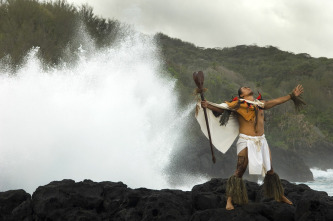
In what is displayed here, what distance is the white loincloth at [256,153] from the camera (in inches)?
239

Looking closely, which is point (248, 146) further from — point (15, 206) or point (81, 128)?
point (81, 128)

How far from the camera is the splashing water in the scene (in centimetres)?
1458

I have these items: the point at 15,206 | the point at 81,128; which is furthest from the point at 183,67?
the point at 15,206

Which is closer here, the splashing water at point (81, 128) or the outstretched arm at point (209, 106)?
the outstretched arm at point (209, 106)

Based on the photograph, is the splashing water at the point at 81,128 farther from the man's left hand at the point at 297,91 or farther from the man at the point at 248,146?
the man's left hand at the point at 297,91

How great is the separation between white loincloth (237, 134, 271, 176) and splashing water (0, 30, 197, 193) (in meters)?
9.77

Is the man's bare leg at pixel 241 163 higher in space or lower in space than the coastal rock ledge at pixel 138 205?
higher

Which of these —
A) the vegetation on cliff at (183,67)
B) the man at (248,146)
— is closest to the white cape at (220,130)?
the man at (248,146)

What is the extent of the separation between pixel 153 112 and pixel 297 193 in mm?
15547

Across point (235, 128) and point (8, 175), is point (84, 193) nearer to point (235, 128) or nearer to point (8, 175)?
point (235, 128)

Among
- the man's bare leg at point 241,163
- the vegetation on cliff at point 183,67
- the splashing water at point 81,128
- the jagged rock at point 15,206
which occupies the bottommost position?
the jagged rock at point 15,206

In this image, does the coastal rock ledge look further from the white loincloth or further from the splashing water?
the splashing water

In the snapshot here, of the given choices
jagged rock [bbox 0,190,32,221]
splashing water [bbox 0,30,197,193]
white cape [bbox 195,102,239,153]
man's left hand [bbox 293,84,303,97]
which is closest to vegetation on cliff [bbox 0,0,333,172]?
splashing water [bbox 0,30,197,193]

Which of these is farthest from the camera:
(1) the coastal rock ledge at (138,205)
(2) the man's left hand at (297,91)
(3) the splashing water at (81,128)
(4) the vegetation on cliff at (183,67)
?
(4) the vegetation on cliff at (183,67)
